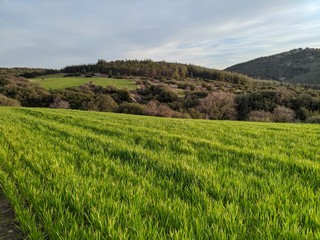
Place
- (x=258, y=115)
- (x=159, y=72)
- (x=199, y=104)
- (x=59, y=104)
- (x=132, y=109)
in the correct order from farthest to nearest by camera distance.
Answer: (x=159, y=72) < (x=199, y=104) < (x=59, y=104) < (x=132, y=109) < (x=258, y=115)

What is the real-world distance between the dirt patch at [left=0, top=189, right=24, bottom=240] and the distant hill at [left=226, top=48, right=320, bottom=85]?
14379 cm

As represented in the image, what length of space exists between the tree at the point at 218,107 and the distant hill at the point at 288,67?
95167 millimetres

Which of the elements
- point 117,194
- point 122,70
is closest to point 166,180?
point 117,194

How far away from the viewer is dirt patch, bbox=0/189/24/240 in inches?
105

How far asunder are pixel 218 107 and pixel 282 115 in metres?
12.2

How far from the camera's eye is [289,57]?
17462 centimetres

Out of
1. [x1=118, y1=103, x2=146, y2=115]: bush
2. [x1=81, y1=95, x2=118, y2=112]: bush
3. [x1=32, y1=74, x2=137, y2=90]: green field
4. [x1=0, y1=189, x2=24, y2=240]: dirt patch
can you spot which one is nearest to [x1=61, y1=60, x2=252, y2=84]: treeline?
[x1=32, y1=74, x2=137, y2=90]: green field

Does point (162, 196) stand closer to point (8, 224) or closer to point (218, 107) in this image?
point (8, 224)

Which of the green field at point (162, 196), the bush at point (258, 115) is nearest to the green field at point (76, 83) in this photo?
the bush at point (258, 115)

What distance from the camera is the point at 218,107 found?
5062 cm

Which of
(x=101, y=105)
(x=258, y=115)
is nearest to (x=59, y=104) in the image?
(x=101, y=105)

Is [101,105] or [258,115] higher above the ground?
[101,105]

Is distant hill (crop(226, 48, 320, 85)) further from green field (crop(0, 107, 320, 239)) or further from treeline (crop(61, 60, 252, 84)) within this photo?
green field (crop(0, 107, 320, 239))

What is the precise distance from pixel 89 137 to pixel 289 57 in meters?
193
